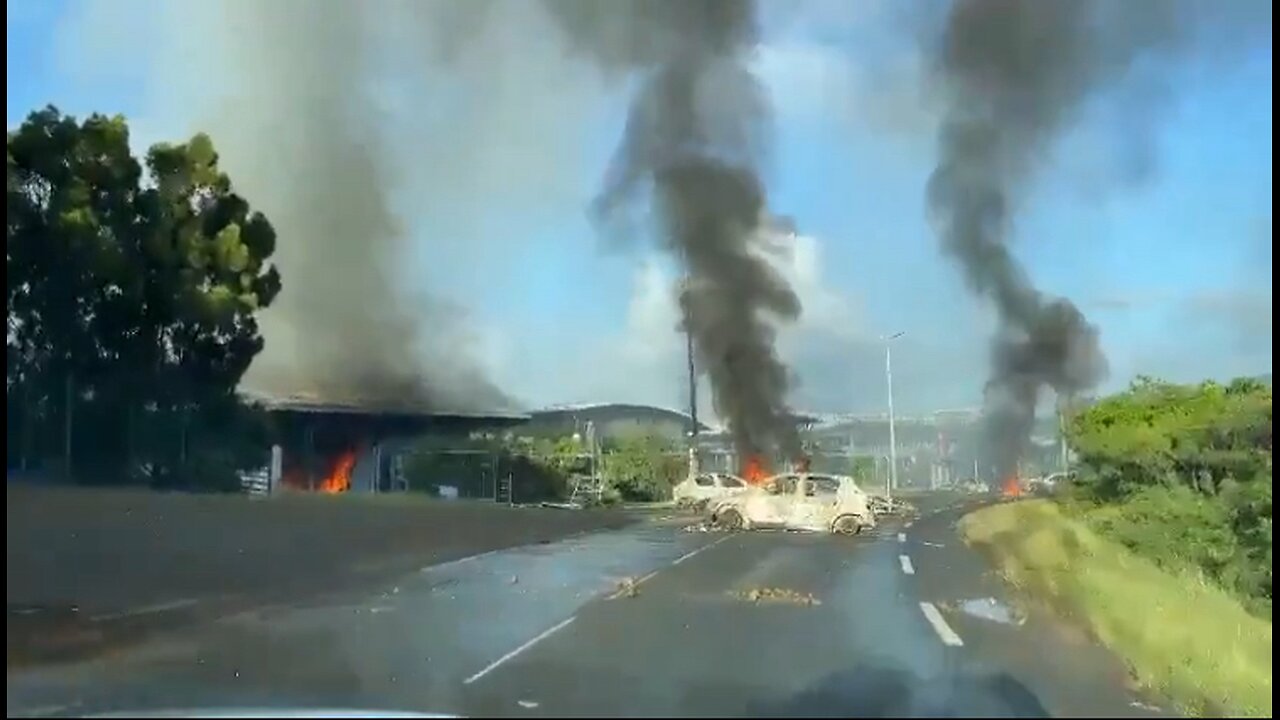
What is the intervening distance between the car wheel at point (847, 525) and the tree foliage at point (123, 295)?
407 centimetres

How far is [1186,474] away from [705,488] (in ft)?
13.1

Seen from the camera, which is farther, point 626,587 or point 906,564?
point 906,564

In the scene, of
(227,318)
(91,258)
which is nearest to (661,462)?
(227,318)

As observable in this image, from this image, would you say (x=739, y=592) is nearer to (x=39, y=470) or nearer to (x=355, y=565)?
(x=355, y=565)

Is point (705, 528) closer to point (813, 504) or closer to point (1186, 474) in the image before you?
point (813, 504)

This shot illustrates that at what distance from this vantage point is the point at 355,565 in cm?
1003

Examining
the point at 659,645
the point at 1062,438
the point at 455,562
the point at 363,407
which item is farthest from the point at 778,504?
the point at 659,645

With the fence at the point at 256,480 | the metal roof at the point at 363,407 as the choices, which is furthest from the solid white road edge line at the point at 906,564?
the fence at the point at 256,480

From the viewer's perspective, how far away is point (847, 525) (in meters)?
9.68

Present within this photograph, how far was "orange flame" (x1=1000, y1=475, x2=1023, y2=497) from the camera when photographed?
9329mm

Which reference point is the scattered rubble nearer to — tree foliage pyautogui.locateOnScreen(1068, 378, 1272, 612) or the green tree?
the green tree

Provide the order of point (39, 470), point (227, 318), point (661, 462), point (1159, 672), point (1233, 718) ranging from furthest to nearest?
point (661, 462) → point (227, 318) → point (39, 470) → point (1159, 672) → point (1233, 718)

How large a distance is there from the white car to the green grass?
1.62 meters

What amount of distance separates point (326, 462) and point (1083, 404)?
17.1ft
